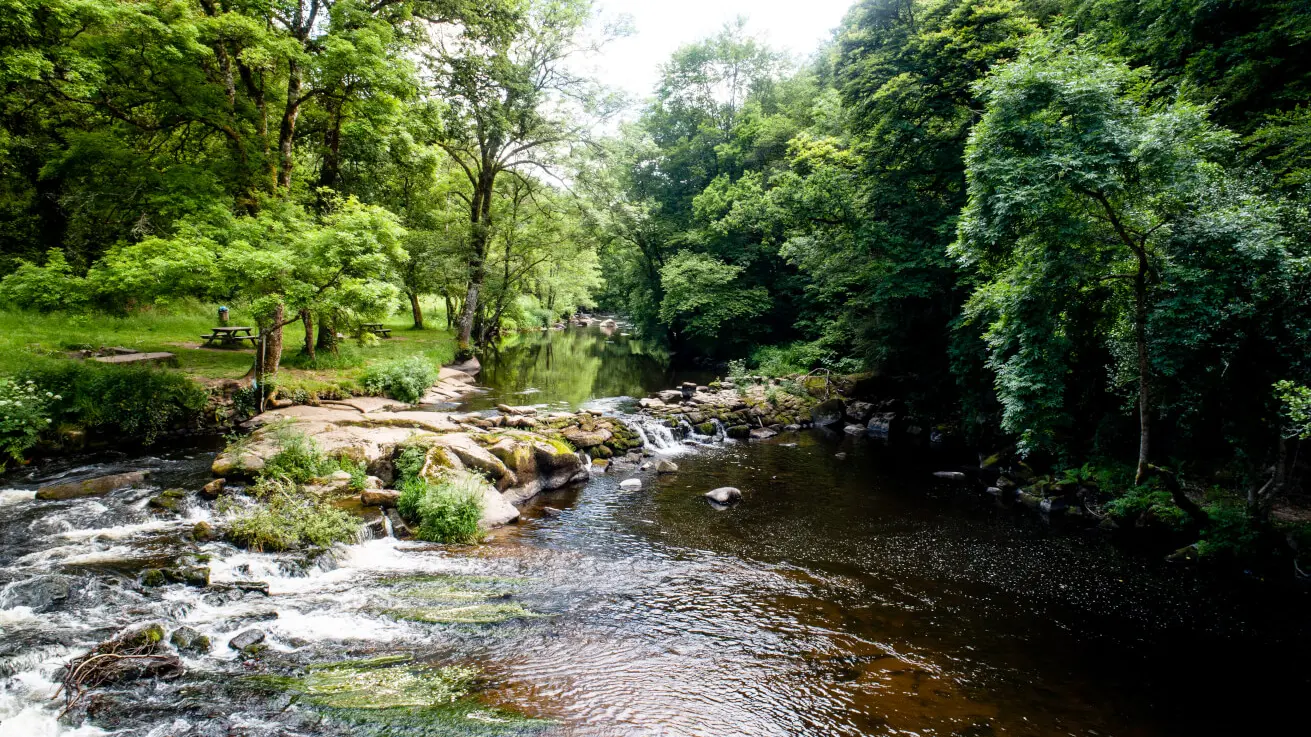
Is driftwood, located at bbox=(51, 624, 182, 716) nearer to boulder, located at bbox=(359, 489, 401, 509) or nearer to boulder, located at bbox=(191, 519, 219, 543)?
boulder, located at bbox=(191, 519, 219, 543)

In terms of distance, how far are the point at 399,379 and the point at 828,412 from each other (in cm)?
1669

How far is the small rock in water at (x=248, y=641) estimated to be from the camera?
5996 mm

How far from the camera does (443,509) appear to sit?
9898mm

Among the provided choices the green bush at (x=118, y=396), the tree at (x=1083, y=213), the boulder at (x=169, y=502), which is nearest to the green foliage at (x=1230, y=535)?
the tree at (x=1083, y=213)

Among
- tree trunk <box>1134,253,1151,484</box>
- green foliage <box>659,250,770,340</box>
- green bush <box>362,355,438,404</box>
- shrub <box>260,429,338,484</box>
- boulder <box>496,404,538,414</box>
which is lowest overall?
shrub <box>260,429,338,484</box>

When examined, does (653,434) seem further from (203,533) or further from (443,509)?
(203,533)

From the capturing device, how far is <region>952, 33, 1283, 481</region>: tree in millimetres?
9305

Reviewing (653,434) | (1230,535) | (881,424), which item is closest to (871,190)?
(881,424)

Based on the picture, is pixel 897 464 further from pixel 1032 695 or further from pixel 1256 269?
pixel 1032 695

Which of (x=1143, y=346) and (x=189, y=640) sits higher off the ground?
(x=1143, y=346)

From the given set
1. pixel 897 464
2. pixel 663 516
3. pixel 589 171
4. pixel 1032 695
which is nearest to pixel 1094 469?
pixel 897 464

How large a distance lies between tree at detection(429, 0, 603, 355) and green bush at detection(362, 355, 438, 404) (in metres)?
9.40

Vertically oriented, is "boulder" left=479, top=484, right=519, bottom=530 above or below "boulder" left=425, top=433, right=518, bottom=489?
below

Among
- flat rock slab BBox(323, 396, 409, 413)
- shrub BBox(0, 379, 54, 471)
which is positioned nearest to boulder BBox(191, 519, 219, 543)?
shrub BBox(0, 379, 54, 471)
